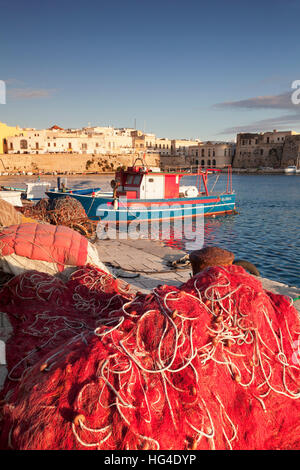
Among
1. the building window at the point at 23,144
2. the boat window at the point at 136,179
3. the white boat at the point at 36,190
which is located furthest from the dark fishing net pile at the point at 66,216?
the building window at the point at 23,144

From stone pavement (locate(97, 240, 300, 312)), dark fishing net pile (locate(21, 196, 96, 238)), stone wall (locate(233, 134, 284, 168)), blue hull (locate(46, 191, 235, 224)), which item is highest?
stone wall (locate(233, 134, 284, 168))

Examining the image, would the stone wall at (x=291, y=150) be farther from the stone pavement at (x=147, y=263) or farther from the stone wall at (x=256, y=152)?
the stone pavement at (x=147, y=263)

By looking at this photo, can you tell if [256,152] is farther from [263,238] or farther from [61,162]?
[263,238]

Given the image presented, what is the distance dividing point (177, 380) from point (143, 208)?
57.0ft

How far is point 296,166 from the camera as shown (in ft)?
319

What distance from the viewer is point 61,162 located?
80.4 meters

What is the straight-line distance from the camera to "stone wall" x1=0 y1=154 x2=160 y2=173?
74938mm

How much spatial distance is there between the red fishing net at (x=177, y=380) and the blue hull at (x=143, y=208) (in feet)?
46.2

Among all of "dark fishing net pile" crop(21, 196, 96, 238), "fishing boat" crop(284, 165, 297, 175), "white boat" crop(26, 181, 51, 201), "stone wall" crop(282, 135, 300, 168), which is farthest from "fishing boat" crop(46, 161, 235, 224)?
"stone wall" crop(282, 135, 300, 168)

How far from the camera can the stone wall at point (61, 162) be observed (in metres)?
74.9

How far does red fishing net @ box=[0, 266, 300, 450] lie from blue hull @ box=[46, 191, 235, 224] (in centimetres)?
1408

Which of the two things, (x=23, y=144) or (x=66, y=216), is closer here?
(x=66, y=216)

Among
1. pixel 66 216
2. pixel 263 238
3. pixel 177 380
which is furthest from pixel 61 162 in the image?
pixel 177 380

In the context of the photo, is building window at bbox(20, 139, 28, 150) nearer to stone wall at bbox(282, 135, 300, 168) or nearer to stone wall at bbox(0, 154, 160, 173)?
stone wall at bbox(0, 154, 160, 173)
